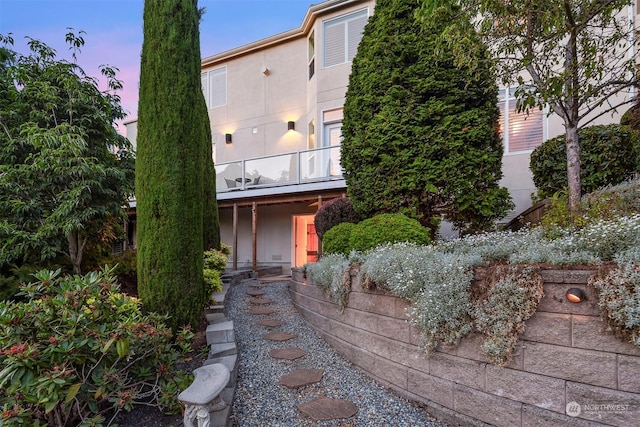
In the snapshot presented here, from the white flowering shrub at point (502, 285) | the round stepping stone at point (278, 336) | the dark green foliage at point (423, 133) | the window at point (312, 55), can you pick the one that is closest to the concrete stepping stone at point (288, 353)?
the round stepping stone at point (278, 336)

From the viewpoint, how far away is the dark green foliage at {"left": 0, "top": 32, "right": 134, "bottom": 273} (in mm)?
4336

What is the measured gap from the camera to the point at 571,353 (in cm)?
198

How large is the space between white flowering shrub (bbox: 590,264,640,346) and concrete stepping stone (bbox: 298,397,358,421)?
6.47 ft

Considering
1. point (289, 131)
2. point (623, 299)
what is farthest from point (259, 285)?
point (623, 299)

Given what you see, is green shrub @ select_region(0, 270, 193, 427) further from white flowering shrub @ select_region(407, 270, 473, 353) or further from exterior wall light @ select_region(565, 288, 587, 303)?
exterior wall light @ select_region(565, 288, 587, 303)

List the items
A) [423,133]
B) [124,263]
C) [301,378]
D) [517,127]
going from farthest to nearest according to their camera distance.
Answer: [517,127] → [124,263] → [423,133] → [301,378]

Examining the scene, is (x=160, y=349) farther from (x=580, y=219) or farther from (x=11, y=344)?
(x=580, y=219)

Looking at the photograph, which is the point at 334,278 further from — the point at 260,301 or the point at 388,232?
the point at 260,301

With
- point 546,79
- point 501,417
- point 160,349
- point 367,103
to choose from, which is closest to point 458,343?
point 501,417

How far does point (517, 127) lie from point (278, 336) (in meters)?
6.81

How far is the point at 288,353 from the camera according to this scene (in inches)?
155

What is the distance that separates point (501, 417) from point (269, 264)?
30.7ft

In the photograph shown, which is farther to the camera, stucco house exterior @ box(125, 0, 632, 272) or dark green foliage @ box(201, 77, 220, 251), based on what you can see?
stucco house exterior @ box(125, 0, 632, 272)

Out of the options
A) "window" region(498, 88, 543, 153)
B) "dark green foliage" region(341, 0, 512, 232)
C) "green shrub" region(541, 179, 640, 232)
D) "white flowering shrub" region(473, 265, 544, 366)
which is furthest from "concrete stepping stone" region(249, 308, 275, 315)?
"window" region(498, 88, 543, 153)
